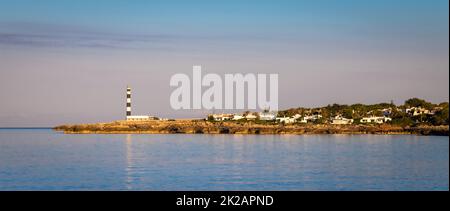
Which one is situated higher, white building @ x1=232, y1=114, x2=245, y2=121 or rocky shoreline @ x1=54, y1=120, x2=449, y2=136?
white building @ x1=232, y1=114, x2=245, y2=121

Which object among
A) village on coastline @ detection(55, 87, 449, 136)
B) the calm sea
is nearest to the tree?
village on coastline @ detection(55, 87, 449, 136)

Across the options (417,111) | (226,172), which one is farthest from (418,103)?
(226,172)

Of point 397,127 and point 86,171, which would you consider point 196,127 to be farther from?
point 86,171

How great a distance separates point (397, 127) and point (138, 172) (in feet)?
226

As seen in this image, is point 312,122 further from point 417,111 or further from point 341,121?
point 417,111

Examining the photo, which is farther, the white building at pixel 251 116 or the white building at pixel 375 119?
the white building at pixel 251 116

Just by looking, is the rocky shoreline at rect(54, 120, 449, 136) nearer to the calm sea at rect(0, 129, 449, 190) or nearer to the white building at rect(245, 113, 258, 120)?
the white building at rect(245, 113, 258, 120)

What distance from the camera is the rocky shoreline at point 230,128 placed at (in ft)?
298

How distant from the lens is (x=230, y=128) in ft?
317

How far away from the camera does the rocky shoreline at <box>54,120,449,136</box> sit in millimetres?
90875

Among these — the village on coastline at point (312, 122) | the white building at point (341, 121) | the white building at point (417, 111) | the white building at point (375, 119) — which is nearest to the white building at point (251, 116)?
the village on coastline at point (312, 122)

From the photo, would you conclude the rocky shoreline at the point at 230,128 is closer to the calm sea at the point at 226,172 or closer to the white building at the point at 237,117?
the white building at the point at 237,117

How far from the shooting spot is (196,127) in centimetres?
10012
